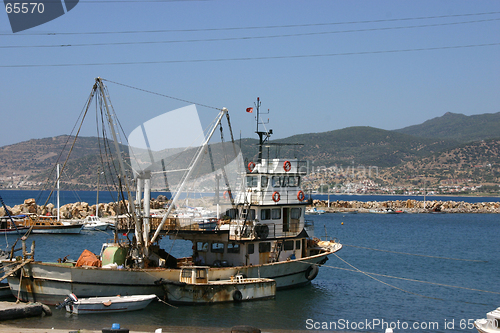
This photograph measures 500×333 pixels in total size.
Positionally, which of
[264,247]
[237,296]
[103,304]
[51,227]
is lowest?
[51,227]

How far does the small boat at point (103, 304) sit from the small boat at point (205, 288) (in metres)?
1.55

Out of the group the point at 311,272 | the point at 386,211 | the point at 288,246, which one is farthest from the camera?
the point at 386,211

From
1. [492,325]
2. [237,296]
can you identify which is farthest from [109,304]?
[492,325]

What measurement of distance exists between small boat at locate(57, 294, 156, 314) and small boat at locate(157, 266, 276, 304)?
→ 1.55 metres

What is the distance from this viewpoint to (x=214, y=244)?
99.7 feet

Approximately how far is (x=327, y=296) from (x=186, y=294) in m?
9.39

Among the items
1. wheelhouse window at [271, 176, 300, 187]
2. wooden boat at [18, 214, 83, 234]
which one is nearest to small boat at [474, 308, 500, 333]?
wheelhouse window at [271, 176, 300, 187]

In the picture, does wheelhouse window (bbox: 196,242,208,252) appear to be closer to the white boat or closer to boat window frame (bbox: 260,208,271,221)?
boat window frame (bbox: 260,208,271,221)

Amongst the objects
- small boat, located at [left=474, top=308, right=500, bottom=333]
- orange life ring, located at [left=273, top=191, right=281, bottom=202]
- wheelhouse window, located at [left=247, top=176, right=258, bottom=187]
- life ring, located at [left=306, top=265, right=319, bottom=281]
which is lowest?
life ring, located at [left=306, top=265, right=319, bottom=281]

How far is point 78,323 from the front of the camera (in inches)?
888

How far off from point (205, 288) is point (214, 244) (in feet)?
14.9

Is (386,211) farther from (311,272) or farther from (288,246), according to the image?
(288,246)

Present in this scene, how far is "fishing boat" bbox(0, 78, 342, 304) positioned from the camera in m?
24.6

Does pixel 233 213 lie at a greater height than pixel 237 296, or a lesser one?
greater
